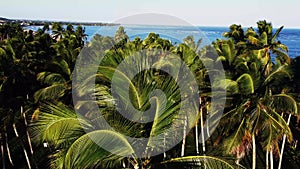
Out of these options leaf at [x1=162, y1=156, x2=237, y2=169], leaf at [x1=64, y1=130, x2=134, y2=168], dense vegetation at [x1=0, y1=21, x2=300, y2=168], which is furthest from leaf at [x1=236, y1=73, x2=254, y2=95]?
leaf at [x1=64, y1=130, x2=134, y2=168]

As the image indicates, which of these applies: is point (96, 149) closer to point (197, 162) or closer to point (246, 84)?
point (197, 162)

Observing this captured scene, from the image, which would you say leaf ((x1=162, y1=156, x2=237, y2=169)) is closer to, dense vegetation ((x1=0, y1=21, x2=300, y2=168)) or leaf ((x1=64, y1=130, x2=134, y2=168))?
dense vegetation ((x1=0, y1=21, x2=300, y2=168))

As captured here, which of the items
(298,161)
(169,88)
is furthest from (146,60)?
(298,161)

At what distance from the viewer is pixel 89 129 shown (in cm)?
883

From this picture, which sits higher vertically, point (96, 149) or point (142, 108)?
point (142, 108)

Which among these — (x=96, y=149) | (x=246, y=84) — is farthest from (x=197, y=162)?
(x=246, y=84)

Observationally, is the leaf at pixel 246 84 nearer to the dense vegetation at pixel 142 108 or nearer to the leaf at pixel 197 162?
the dense vegetation at pixel 142 108

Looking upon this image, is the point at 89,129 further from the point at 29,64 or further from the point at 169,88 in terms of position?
the point at 29,64

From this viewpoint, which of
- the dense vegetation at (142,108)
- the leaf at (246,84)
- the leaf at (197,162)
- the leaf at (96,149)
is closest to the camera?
the leaf at (96,149)

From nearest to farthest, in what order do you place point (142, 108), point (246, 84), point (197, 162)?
point (197, 162), point (142, 108), point (246, 84)

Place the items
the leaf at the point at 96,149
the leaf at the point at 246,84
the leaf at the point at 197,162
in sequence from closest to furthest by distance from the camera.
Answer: the leaf at the point at 96,149 < the leaf at the point at 197,162 < the leaf at the point at 246,84

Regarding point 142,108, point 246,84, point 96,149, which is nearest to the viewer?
point 96,149

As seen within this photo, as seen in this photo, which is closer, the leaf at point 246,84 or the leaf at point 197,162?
the leaf at point 197,162

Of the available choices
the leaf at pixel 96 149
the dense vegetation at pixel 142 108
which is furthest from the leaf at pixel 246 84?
the leaf at pixel 96 149
